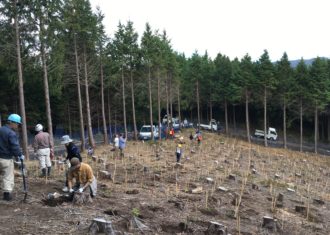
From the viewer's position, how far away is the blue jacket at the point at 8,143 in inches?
272

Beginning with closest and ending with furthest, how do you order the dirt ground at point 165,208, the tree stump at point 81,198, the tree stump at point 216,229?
the dirt ground at point 165,208 → the tree stump at point 216,229 → the tree stump at point 81,198

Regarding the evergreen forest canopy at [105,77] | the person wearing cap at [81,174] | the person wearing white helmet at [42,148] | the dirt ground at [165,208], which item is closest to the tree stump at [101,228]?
the dirt ground at [165,208]

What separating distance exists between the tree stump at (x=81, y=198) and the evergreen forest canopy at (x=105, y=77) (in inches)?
455

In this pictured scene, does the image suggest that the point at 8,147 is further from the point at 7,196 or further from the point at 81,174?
the point at 81,174

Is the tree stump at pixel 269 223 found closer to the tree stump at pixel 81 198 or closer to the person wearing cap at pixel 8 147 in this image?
the tree stump at pixel 81 198

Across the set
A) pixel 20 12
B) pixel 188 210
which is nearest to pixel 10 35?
pixel 20 12

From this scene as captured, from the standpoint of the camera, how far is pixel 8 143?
22.9ft

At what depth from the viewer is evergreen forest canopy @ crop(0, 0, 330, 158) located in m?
18.4

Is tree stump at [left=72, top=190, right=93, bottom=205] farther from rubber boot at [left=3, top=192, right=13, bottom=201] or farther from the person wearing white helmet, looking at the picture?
the person wearing white helmet

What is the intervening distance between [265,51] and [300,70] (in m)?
6.61

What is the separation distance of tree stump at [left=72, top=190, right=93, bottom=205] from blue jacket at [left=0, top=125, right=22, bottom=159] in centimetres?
143

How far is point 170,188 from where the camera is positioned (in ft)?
35.5

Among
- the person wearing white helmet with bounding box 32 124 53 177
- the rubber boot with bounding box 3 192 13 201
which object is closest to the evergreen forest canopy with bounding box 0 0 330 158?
the person wearing white helmet with bounding box 32 124 53 177

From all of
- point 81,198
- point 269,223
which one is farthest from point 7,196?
point 269,223
